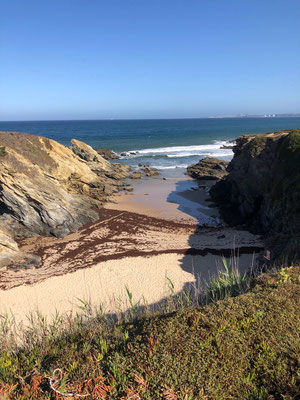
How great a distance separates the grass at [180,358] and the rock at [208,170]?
3405 centimetres

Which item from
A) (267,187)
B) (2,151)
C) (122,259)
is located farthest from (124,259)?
(2,151)

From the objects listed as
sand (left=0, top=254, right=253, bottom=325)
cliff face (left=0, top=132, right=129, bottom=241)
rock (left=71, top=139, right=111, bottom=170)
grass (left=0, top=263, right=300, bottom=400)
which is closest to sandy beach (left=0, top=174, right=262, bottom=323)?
sand (left=0, top=254, right=253, bottom=325)

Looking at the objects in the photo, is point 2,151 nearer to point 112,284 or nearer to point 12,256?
point 12,256

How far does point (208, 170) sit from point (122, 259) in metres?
28.7

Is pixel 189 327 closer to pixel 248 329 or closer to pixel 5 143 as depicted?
pixel 248 329

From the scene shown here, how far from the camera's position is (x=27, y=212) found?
20.0 meters

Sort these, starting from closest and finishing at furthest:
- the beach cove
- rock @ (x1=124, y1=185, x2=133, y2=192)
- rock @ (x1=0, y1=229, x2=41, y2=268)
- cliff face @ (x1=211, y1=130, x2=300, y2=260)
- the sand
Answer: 1. the sand
2. the beach cove
3. rock @ (x1=0, y1=229, x2=41, y2=268)
4. cliff face @ (x1=211, y1=130, x2=300, y2=260)
5. rock @ (x1=124, y1=185, x2=133, y2=192)

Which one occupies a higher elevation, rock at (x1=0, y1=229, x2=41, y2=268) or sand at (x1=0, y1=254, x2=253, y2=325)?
rock at (x1=0, y1=229, x2=41, y2=268)

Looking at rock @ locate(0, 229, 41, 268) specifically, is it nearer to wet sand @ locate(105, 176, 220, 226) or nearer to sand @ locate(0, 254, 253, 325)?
sand @ locate(0, 254, 253, 325)

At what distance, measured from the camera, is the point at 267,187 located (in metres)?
19.9

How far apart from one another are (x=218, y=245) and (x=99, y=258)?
26.9ft

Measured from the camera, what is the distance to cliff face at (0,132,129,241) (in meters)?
19.8

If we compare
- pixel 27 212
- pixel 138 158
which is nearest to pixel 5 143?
pixel 27 212

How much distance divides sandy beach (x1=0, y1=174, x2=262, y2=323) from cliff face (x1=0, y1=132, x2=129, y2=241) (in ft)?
4.37
